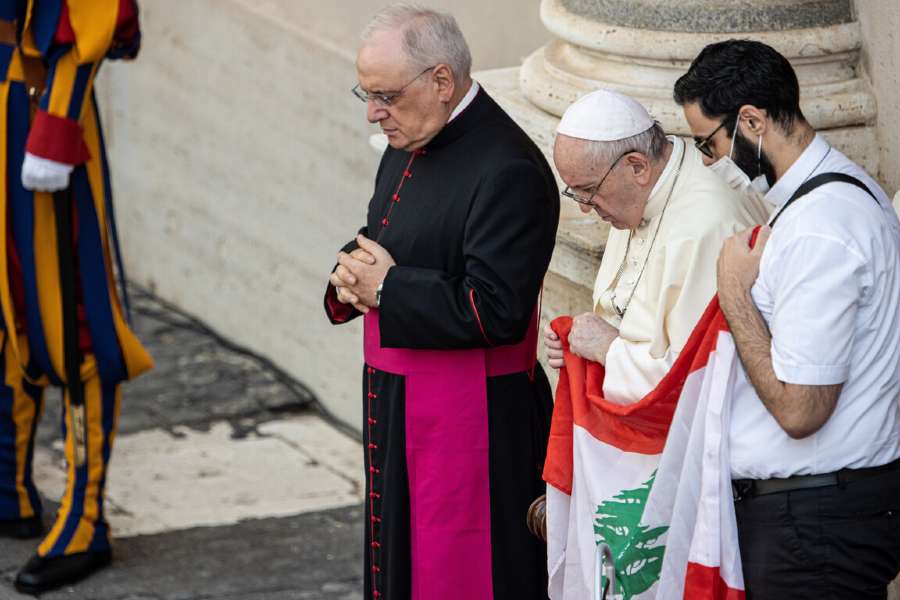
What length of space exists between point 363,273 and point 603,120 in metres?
0.71

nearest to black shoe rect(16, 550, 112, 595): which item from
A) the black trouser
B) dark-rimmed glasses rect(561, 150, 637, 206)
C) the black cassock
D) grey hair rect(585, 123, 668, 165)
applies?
the black cassock

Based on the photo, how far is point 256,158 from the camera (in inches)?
274

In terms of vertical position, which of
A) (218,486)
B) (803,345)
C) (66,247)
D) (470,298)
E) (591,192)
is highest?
(591,192)

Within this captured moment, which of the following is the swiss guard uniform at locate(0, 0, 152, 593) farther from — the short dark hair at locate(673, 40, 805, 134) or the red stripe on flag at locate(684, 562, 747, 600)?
the red stripe on flag at locate(684, 562, 747, 600)

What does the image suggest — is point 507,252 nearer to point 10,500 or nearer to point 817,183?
point 817,183

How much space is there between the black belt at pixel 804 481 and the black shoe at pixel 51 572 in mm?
2698

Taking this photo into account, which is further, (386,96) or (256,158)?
(256,158)

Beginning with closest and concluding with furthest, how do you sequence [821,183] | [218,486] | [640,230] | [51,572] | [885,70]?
[821,183]
[640,230]
[885,70]
[51,572]
[218,486]

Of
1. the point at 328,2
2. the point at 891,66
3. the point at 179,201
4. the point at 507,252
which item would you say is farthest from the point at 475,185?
the point at 179,201

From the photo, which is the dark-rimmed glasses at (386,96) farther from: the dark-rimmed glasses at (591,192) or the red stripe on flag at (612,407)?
the red stripe on flag at (612,407)

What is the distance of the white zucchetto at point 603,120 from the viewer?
330 cm

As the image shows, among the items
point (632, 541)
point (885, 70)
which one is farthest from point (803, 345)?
point (885, 70)

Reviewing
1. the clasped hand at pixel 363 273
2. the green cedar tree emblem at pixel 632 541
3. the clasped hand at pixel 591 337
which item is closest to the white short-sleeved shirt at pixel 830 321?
the green cedar tree emblem at pixel 632 541

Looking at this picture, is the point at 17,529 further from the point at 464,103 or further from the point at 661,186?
the point at 661,186
